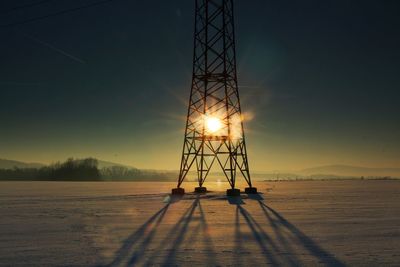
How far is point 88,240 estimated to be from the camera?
966cm

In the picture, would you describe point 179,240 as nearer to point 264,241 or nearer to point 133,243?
point 133,243

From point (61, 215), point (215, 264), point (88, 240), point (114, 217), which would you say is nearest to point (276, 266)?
point (215, 264)

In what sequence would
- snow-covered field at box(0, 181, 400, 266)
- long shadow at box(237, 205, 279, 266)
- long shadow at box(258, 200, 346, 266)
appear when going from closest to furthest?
long shadow at box(258, 200, 346, 266) → snow-covered field at box(0, 181, 400, 266) → long shadow at box(237, 205, 279, 266)

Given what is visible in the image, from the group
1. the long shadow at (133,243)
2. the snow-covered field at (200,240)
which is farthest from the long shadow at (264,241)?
the long shadow at (133,243)

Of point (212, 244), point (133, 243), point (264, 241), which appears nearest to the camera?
point (212, 244)

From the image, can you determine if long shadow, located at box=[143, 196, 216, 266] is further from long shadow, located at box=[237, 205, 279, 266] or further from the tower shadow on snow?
long shadow, located at box=[237, 205, 279, 266]

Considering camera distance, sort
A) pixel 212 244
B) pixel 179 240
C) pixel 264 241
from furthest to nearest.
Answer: pixel 179 240 → pixel 264 241 → pixel 212 244

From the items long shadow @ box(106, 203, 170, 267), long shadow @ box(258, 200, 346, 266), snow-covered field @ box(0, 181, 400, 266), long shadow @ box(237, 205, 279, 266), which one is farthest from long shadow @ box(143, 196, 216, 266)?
long shadow @ box(258, 200, 346, 266)

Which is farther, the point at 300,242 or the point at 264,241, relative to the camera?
the point at 264,241

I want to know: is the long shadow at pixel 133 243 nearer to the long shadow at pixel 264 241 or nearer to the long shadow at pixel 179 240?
the long shadow at pixel 179 240

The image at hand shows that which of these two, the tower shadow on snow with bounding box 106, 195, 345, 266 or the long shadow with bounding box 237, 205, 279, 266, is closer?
the tower shadow on snow with bounding box 106, 195, 345, 266

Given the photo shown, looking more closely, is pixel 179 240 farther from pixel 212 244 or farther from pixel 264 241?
pixel 264 241

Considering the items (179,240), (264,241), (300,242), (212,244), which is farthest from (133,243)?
(300,242)

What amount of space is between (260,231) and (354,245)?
301 cm
